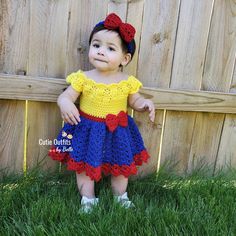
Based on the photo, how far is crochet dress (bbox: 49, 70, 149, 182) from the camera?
203cm

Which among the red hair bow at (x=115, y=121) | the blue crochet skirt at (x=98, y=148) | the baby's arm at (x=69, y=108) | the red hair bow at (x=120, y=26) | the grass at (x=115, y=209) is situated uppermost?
the red hair bow at (x=120, y=26)

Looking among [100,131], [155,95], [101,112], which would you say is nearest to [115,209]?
[100,131]

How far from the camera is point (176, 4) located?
7.52ft

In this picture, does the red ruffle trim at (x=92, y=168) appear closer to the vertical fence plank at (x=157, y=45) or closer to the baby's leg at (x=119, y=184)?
the baby's leg at (x=119, y=184)

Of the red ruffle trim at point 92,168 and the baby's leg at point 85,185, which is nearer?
the red ruffle trim at point 92,168

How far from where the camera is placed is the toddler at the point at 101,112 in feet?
6.46

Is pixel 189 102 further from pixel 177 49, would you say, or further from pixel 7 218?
pixel 7 218

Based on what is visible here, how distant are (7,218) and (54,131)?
0.67 meters

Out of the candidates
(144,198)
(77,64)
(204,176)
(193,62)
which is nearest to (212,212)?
(144,198)

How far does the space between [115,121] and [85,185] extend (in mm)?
431

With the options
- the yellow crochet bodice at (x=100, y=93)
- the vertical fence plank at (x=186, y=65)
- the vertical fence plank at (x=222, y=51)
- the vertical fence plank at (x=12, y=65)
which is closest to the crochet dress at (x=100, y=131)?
the yellow crochet bodice at (x=100, y=93)

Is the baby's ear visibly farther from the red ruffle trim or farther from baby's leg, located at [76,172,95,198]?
baby's leg, located at [76,172,95,198]

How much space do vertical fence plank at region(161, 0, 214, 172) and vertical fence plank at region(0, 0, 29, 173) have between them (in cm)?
99

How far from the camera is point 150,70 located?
2373 mm
